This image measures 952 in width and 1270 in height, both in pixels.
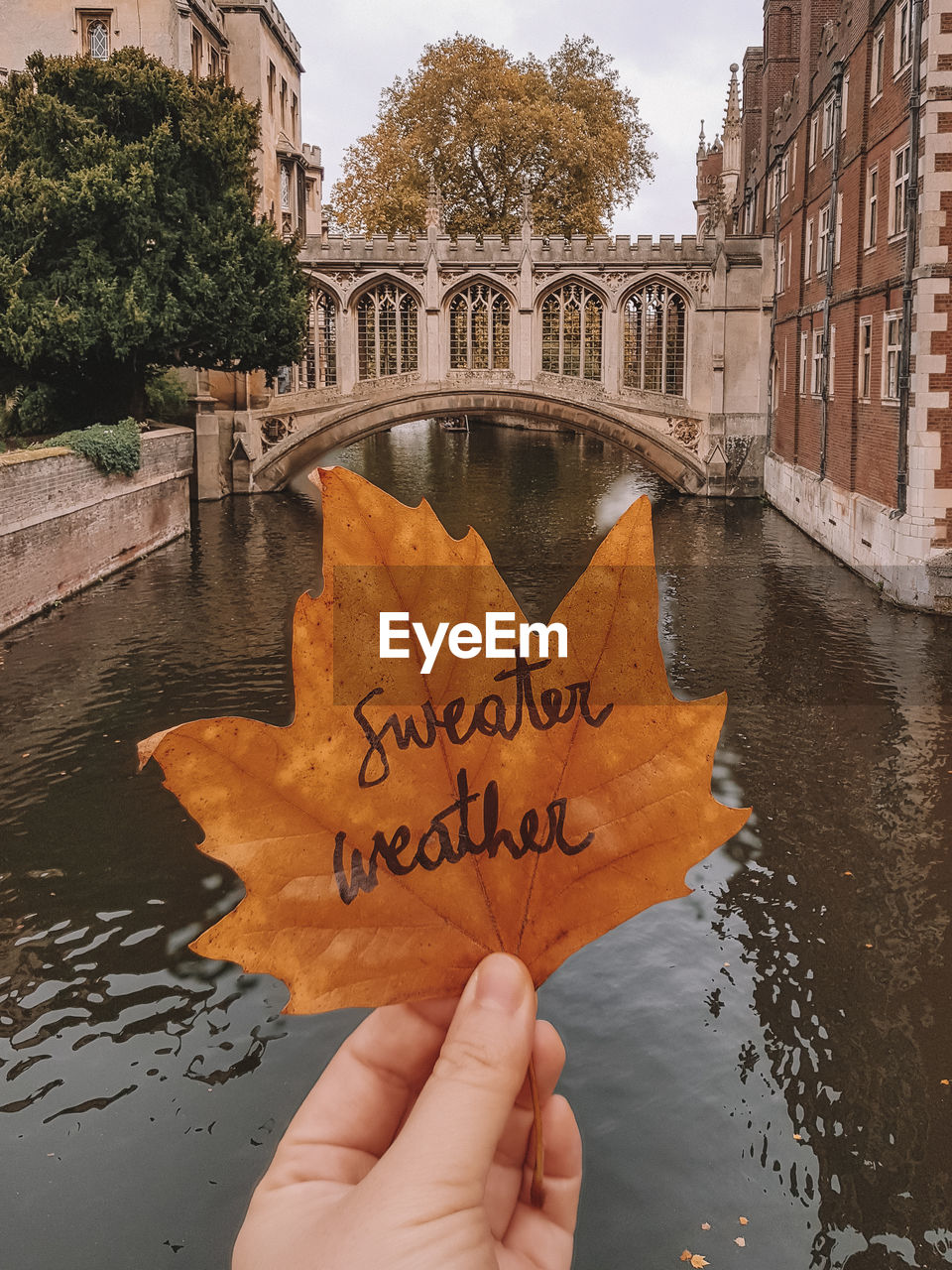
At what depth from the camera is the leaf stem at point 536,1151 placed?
143 cm

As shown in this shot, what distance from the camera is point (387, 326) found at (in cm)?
3572

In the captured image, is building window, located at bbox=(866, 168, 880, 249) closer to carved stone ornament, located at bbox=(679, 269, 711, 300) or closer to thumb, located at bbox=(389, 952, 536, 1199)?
carved stone ornament, located at bbox=(679, 269, 711, 300)

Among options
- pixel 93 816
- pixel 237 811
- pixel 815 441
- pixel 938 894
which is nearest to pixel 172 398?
pixel 815 441

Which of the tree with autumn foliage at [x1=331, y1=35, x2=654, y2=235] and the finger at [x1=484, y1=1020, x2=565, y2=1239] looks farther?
the tree with autumn foliage at [x1=331, y1=35, x2=654, y2=235]

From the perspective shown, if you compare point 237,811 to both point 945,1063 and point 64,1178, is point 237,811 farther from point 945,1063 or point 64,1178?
point 945,1063

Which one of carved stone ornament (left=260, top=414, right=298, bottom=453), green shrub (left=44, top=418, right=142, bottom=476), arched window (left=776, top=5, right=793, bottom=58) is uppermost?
arched window (left=776, top=5, right=793, bottom=58)

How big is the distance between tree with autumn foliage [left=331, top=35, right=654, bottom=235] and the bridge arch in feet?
38.0

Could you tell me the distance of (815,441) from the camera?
2689 centimetres

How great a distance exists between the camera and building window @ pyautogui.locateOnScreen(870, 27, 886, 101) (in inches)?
821

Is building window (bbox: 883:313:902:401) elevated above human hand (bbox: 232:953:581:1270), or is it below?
above

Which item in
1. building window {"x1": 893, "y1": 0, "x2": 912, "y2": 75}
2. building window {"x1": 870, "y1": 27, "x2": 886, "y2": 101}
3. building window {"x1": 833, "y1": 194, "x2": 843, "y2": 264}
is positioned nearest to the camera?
building window {"x1": 893, "y1": 0, "x2": 912, "y2": 75}

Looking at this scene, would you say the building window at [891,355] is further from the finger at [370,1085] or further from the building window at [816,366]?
the finger at [370,1085]

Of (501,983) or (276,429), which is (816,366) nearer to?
(276,429)

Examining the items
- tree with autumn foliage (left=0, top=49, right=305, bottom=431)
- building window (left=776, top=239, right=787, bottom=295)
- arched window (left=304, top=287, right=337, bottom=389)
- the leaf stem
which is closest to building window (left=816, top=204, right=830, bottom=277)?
building window (left=776, top=239, right=787, bottom=295)
